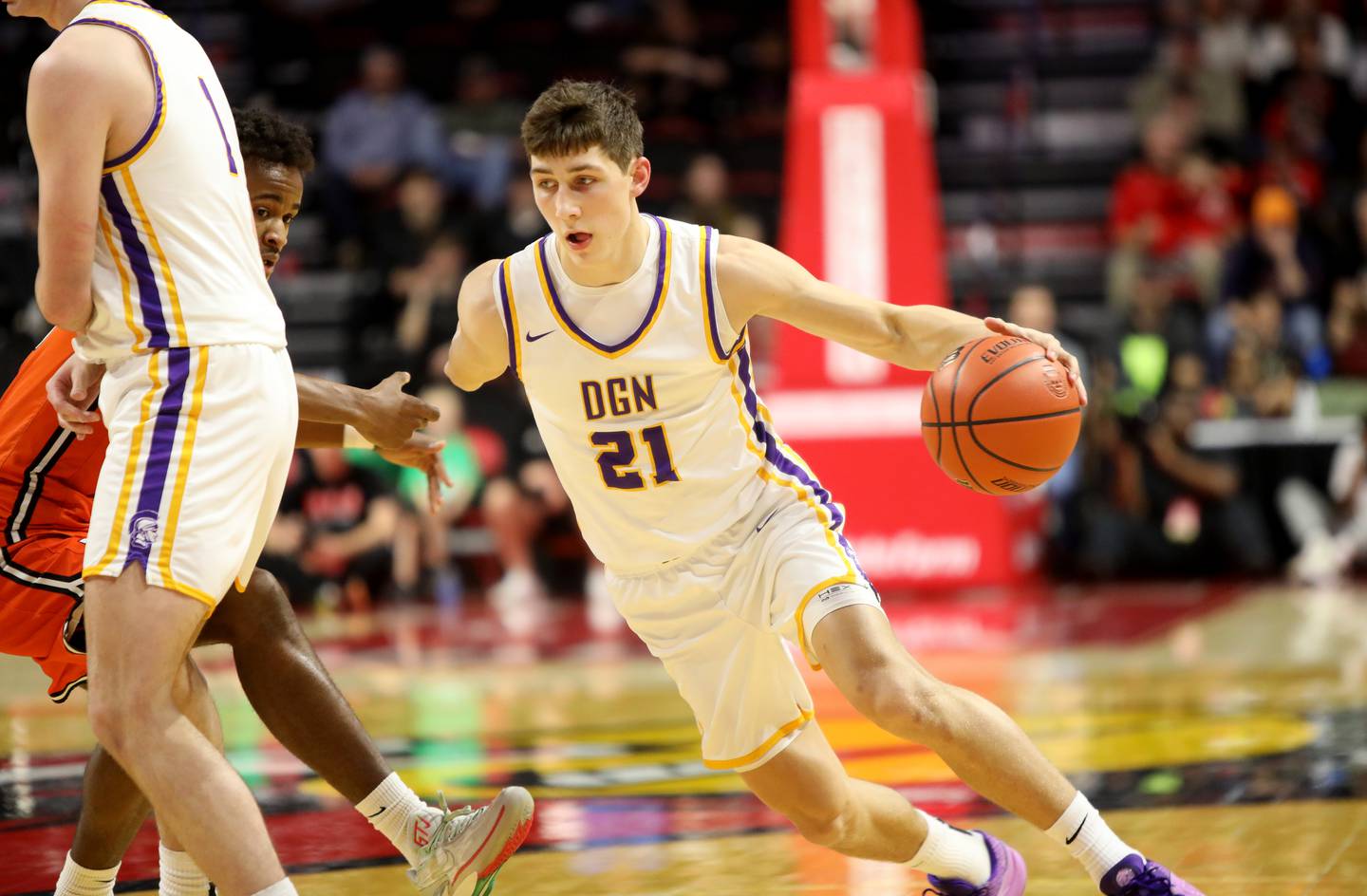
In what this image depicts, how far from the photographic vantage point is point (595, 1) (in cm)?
1648

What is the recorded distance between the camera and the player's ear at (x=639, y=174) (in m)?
4.18

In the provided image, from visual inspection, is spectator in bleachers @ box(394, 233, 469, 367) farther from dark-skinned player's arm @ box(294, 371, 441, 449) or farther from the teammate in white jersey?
the teammate in white jersey

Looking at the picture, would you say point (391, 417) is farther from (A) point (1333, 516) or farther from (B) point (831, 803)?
(A) point (1333, 516)

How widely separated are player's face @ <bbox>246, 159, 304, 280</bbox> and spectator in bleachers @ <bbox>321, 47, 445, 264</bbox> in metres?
10.8

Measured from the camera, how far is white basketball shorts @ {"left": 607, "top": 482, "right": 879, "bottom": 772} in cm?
405

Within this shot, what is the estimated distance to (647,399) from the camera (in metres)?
4.13

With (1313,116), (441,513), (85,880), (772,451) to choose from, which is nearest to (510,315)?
(772,451)

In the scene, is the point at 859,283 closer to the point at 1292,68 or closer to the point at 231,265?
the point at 1292,68

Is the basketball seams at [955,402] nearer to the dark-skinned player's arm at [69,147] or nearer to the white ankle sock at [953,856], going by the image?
the white ankle sock at [953,856]

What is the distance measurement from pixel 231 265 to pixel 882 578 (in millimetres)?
8347

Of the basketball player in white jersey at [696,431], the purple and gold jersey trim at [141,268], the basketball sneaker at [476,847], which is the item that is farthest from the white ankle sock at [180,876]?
the purple and gold jersey trim at [141,268]

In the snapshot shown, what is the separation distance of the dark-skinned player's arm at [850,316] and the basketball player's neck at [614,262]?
0.20 meters

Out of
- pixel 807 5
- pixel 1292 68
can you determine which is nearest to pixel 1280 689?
pixel 807 5

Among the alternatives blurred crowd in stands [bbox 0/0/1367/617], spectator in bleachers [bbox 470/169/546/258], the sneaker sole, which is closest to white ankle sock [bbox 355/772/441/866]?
the sneaker sole
